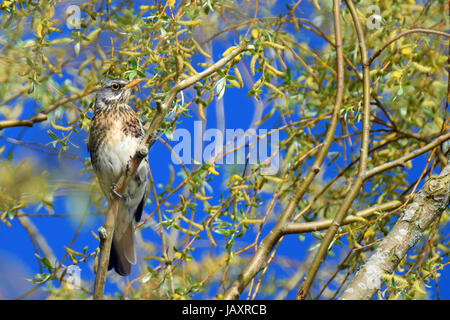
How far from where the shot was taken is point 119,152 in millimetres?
3424

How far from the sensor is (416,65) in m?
2.85

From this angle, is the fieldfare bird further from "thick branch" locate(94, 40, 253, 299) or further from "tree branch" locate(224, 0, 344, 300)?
"tree branch" locate(224, 0, 344, 300)

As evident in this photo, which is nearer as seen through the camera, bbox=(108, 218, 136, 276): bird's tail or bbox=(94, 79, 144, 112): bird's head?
bbox=(108, 218, 136, 276): bird's tail

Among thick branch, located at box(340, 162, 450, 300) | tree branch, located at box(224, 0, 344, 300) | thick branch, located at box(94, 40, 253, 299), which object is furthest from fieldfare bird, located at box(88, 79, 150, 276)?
thick branch, located at box(340, 162, 450, 300)

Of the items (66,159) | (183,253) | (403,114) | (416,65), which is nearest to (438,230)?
(403,114)

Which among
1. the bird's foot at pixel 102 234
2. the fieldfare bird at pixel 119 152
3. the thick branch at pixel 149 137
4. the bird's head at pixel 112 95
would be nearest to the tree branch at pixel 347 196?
the thick branch at pixel 149 137

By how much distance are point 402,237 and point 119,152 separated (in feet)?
5.75

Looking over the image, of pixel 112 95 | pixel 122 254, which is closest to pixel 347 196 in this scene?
pixel 122 254

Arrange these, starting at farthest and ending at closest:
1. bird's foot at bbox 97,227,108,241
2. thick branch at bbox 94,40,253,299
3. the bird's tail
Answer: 1. the bird's tail
2. bird's foot at bbox 97,227,108,241
3. thick branch at bbox 94,40,253,299

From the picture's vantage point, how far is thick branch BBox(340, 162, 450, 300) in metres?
2.12

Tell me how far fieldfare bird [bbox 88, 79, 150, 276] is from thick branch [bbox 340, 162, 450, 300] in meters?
1.52
